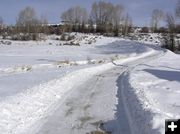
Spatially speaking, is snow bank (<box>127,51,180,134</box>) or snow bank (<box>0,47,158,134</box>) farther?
snow bank (<box>0,47,158,134</box>)

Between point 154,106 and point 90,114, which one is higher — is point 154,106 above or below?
above

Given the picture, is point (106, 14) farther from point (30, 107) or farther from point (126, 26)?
point (30, 107)

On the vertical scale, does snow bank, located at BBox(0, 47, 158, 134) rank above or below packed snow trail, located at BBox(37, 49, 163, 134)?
above

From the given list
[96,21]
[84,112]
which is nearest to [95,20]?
[96,21]

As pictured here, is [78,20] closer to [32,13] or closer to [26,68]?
[32,13]

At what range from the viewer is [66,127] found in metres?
9.83

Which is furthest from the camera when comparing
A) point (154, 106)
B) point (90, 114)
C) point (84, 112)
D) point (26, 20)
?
point (26, 20)

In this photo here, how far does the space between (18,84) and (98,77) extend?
5.91m

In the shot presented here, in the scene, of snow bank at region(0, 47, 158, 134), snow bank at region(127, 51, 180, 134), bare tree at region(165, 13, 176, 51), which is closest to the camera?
snow bank at region(127, 51, 180, 134)

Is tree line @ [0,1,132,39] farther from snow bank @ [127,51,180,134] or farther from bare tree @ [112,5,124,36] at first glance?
snow bank @ [127,51,180,134]

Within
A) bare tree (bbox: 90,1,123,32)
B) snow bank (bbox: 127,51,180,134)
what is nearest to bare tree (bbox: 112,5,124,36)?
bare tree (bbox: 90,1,123,32)

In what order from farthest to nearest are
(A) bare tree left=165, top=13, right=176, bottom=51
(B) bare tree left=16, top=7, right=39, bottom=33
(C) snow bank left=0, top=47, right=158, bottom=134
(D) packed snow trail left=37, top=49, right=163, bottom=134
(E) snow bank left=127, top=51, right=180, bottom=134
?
(B) bare tree left=16, top=7, right=39, bottom=33, (A) bare tree left=165, top=13, right=176, bottom=51, (D) packed snow trail left=37, top=49, right=163, bottom=134, (C) snow bank left=0, top=47, right=158, bottom=134, (E) snow bank left=127, top=51, right=180, bottom=134

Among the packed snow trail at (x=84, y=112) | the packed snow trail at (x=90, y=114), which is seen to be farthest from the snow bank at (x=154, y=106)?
the packed snow trail at (x=84, y=112)

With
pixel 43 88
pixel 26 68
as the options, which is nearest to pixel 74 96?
pixel 43 88
